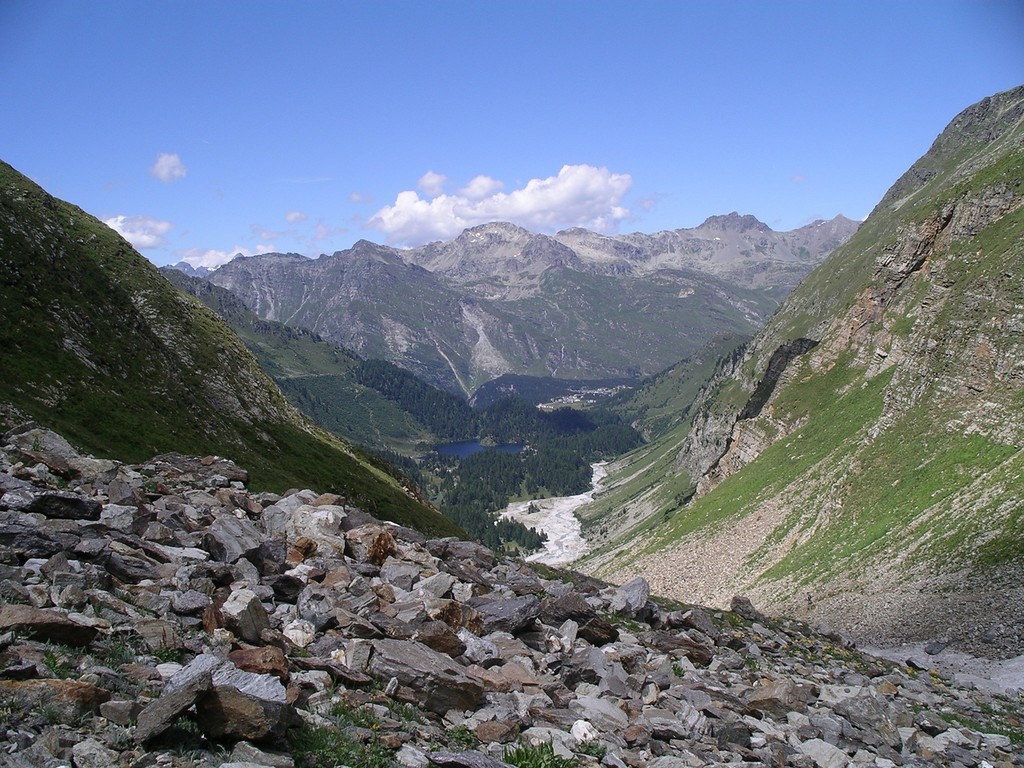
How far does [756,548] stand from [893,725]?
63317 mm

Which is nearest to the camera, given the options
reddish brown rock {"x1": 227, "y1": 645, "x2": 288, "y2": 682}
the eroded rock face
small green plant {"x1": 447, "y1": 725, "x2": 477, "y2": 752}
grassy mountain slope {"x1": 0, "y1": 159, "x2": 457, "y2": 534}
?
the eroded rock face

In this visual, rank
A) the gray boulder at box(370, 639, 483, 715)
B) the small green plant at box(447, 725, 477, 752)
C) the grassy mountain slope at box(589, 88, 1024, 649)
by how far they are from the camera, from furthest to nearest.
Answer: the grassy mountain slope at box(589, 88, 1024, 649)
the gray boulder at box(370, 639, 483, 715)
the small green plant at box(447, 725, 477, 752)

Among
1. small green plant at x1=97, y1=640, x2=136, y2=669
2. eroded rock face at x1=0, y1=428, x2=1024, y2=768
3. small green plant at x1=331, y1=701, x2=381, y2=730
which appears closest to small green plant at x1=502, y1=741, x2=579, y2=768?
eroded rock face at x1=0, y1=428, x2=1024, y2=768

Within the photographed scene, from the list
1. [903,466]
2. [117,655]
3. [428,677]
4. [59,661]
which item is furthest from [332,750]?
[903,466]

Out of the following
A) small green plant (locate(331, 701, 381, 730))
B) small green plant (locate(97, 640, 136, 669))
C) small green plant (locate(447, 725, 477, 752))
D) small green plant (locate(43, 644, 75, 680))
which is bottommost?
small green plant (locate(447, 725, 477, 752))

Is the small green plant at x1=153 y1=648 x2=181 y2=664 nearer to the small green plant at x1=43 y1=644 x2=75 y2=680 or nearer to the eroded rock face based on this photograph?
the eroded rock face

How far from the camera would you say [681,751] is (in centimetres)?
1530

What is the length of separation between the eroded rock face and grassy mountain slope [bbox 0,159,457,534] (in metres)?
31.7

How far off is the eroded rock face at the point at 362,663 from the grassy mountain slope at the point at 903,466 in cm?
2118

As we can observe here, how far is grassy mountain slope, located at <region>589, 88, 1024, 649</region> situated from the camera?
4581 centimetres

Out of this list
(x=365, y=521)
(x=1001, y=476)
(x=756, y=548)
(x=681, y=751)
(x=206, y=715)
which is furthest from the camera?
(x=756, y=548)

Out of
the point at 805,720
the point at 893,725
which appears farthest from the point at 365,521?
the point at 893,725

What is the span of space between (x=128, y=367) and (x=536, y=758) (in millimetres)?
67974

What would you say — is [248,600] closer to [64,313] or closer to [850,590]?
[850,590]
